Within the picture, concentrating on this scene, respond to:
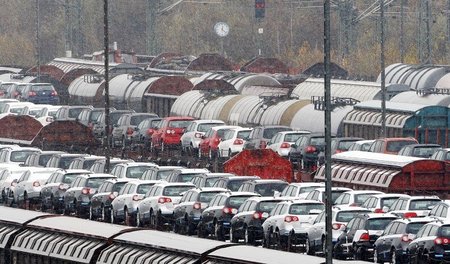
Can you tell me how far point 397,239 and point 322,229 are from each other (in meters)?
2.74

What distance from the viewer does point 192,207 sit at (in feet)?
A: 139

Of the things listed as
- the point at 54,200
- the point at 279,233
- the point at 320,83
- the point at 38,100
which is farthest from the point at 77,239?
the point at 38,100

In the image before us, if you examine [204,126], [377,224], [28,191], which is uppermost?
[204,126]

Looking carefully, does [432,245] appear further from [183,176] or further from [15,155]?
[15,155]

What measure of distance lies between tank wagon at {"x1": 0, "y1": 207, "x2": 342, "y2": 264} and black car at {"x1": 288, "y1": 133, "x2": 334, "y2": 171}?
24843mm

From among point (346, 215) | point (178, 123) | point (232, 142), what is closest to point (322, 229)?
point (346, 215)

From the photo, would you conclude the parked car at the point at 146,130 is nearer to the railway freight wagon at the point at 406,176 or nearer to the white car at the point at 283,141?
the white car at the point at 283,141

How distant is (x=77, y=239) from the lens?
28844 millimetres

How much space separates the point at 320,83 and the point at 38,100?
54.0 ft

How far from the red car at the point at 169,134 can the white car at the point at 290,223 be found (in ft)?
93.9

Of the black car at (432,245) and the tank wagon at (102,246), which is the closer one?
the tank wagon at (102,246)

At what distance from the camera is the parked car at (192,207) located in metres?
42.4

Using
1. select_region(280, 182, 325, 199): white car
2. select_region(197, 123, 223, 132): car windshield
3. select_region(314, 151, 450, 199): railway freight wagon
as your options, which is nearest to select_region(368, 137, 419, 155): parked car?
select_region(314, 151, 450, 199): railway freight wagon

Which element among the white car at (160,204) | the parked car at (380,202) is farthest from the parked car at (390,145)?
the parked car at (380,202)
